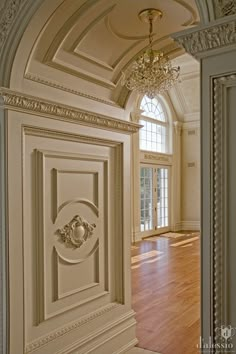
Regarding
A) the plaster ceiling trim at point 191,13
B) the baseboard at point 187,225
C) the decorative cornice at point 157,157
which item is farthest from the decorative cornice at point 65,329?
the baseboard at point 187,225

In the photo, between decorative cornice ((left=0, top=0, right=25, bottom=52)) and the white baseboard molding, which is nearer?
decorative cornice ((left=0, top=0, right=25, bottom=52))

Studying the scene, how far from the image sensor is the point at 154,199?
10.8 meters

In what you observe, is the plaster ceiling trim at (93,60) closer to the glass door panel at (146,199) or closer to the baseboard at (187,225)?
the glass door panel at (146,199)

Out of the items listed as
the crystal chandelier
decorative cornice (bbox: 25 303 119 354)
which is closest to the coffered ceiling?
the crystal chandelier

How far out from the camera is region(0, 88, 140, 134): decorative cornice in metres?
A: 2.28

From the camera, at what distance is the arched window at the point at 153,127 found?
34.1 feet

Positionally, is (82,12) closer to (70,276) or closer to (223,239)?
(223,239)

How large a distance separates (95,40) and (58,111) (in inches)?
26.2

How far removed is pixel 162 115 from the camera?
11.5m

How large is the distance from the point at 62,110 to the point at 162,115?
926cm

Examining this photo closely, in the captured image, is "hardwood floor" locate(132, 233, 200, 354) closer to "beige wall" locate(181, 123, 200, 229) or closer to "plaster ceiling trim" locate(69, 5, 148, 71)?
"plaster ceiling trim" locate(69, 5, 148, 71)

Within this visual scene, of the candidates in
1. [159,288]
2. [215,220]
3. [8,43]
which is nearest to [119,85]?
[8,43]

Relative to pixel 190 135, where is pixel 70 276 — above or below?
below

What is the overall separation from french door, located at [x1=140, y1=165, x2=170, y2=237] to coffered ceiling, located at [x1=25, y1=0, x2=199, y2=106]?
7290 mm
